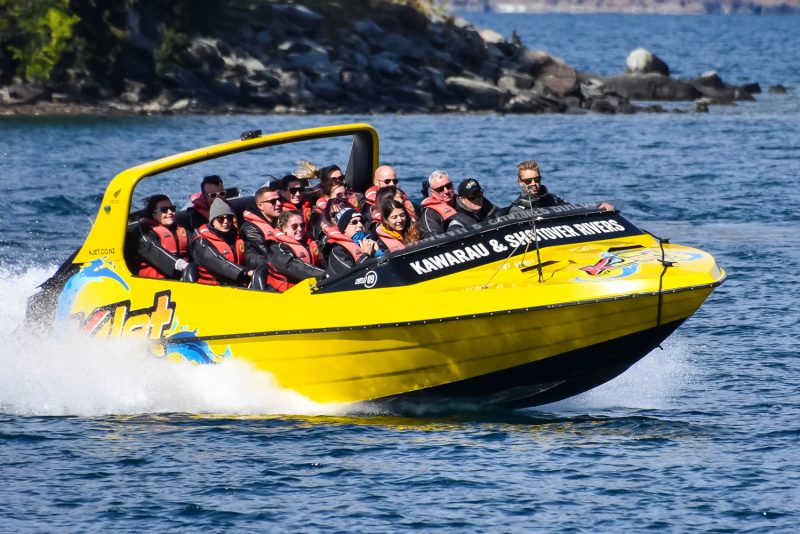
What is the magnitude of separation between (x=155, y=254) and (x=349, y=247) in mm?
1924

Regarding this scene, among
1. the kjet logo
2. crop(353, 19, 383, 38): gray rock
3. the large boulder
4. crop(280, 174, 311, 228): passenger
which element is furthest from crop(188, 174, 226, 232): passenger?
the large boulder

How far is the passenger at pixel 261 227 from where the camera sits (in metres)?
13.1

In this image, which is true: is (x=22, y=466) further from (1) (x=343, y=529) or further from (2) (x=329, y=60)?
(2) (x=329, y=60)

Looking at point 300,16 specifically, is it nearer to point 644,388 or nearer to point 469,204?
point 469,204

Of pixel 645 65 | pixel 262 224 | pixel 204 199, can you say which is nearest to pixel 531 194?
pixel 262 224

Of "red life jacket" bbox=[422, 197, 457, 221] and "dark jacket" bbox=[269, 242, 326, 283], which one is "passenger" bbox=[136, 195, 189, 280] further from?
"red life jacket" bbox=[422, 197, 457, 221]

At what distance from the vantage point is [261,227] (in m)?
13.3

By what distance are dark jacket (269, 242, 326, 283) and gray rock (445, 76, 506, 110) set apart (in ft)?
128

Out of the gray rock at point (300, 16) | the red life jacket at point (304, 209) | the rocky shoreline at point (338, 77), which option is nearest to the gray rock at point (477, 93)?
the rocky shoreline at point (338, 77)

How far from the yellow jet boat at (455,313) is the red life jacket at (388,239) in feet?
2.27

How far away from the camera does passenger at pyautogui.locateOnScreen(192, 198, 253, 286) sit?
12.9 metres

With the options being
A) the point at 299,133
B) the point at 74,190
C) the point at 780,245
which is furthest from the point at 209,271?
the point at 74,190

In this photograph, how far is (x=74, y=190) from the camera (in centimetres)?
3097

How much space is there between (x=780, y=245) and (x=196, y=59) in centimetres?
3163
